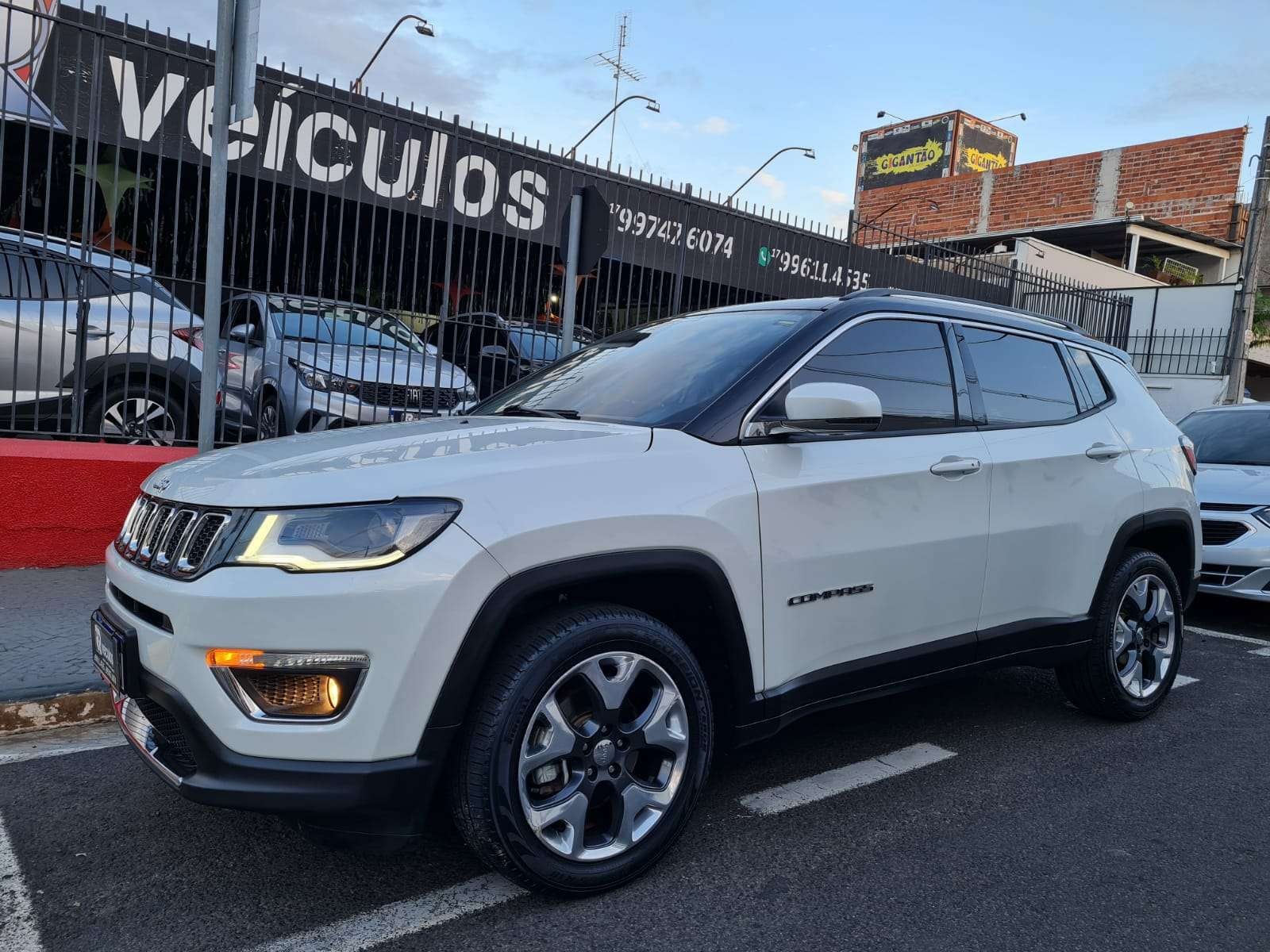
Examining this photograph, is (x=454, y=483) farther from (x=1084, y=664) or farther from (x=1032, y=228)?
(x=1032, y=228)

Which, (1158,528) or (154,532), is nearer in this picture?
(154,532)

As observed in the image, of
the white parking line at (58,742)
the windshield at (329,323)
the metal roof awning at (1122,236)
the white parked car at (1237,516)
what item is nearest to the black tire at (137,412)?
the windshield at (329,323)

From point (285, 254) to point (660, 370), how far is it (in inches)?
158

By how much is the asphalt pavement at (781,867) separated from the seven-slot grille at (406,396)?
3558 mm

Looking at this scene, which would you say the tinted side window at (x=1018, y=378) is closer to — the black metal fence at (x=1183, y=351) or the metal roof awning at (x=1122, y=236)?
the black metal fence at (x=1183, y=351)

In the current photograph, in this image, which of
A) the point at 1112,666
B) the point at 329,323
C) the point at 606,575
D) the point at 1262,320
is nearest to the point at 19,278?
the point at 329,323

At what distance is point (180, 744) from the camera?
2.49m

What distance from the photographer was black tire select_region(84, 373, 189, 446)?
6.20 meters

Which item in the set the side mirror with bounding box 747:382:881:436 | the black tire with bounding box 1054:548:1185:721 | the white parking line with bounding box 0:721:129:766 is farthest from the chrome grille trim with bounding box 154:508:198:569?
the black tire with bounding box 1054:548:1185:721

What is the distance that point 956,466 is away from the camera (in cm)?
352

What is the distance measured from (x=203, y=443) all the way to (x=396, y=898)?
3.31 m

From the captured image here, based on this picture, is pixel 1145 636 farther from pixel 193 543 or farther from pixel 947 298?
pixel 193 543

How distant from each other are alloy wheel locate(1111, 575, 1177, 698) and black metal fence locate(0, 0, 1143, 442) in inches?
148

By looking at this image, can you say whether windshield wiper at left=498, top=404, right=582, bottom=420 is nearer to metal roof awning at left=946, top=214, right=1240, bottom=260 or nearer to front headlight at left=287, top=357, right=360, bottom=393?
front headlight at left=287, top=357, right=360, bottom=393
